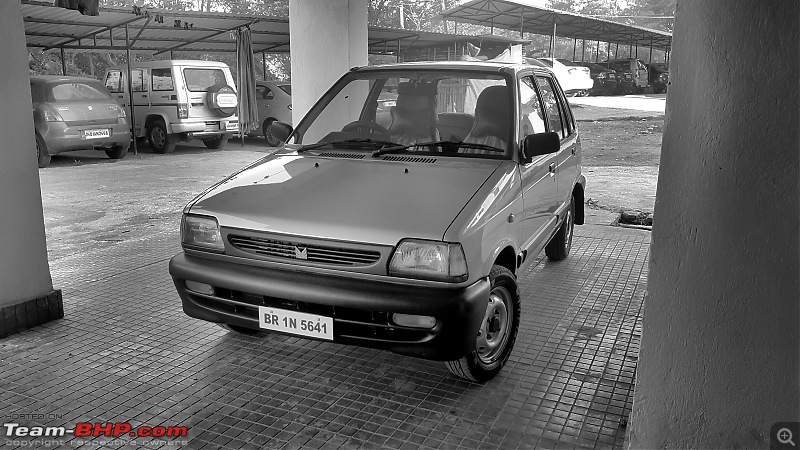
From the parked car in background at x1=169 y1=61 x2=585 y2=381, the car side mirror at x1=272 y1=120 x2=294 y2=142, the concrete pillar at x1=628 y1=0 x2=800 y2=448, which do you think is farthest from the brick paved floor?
the car side mirror at x1=272 y1=120 x2=294 y2=142

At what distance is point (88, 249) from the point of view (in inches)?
259

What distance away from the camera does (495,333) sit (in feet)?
12.3

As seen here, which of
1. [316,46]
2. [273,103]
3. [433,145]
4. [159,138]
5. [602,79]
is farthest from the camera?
[602,79]

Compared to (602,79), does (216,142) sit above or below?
below

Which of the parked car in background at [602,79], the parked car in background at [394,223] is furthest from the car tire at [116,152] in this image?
the parked car in background at [602,79]

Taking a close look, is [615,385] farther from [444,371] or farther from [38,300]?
[38,300]

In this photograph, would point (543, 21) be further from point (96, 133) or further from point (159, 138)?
point (96, 133)

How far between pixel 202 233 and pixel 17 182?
143 centimetres

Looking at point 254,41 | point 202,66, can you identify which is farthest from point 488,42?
point 202,66

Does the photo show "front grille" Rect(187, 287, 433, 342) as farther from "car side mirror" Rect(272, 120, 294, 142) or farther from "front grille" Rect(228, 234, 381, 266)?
"car side mirror" Rect(272, 120, 294, 142)

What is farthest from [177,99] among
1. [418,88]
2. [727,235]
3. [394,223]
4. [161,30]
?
[727,235]

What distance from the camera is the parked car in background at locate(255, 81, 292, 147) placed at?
15.7 metres

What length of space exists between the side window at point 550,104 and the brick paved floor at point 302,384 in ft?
4.23

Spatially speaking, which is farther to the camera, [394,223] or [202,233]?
[202,233]
